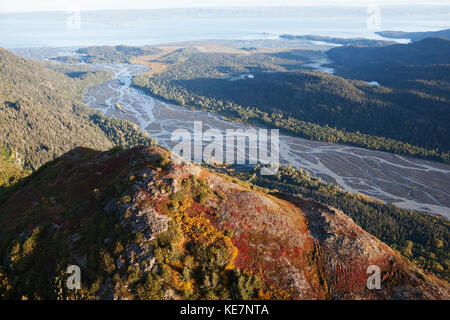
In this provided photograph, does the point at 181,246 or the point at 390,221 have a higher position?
the point at 181,246

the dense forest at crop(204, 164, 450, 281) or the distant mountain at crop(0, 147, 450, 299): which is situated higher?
the distant mountain at crop(0, 147, 450, 299)

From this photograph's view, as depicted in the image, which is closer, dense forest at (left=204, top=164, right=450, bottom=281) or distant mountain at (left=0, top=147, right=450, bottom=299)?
distant mountain at (left=0, top=147, right=450, bottom=299)

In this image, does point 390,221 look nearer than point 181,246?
No
